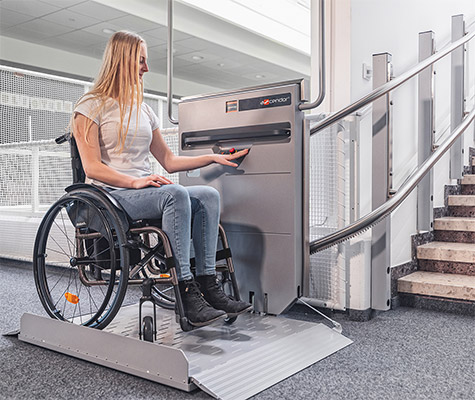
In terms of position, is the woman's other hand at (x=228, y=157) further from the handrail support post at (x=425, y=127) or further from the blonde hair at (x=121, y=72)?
the handrail support post at (x=425, y=127)

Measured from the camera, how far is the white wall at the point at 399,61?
2254mm

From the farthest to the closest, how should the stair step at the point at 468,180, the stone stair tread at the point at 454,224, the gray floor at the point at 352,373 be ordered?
the stair step at the point at 468,180
the stone stair tread at the point at 454,224
the gray floor at the point at 352,373

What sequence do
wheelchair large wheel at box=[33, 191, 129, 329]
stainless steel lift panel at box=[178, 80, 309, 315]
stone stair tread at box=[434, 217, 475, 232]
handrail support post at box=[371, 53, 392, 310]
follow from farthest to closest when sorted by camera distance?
1. stone stair tread at box=[434, 217, 475, 232]
2. handrail support post at box=[371, 53, 392, 310]
3. stainless steel lift panel at box=[178, 80, 309, 315]
4. wheelchair large wheel at box=[33, 191, 129, 329]

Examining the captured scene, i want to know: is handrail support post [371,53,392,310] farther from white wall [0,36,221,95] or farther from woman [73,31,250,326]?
white wall [0,36,221,95]

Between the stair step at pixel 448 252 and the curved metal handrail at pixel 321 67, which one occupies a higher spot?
the curved metal handrail at pixel 321 67

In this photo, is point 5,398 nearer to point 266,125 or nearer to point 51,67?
point 266,125

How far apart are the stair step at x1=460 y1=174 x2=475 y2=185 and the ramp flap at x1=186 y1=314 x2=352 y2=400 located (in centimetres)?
191

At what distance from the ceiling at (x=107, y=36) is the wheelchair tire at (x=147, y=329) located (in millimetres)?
5837

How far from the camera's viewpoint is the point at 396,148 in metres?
2.46

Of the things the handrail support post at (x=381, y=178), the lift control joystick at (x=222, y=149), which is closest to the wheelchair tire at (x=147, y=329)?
the lift control joystick at (x=222, y=149)

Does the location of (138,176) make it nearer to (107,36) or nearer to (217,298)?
(217,298)

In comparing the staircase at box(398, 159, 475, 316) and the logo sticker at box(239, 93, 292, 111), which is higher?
the logo sticker at box(239, 93, 292, 111)

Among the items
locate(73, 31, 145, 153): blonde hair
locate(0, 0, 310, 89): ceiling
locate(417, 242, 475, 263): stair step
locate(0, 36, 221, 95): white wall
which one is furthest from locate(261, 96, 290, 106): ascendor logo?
locate(0, 36, 221, 95): white wall

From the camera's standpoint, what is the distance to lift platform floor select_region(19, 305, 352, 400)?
1424 mm
